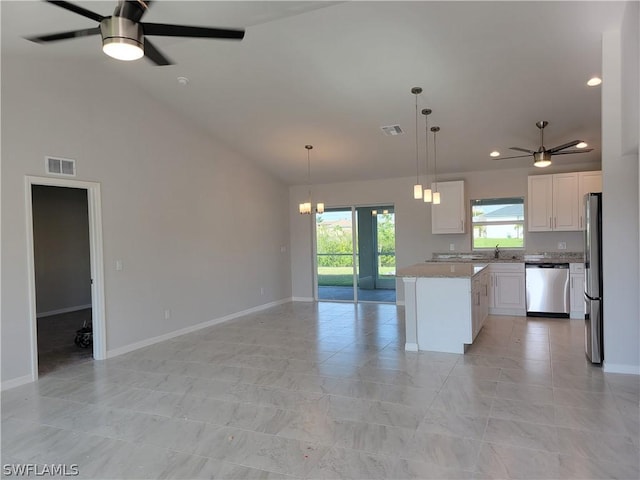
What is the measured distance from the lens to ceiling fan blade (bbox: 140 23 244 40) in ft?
7.77

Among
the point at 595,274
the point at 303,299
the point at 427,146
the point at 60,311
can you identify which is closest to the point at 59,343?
the point at 60,311

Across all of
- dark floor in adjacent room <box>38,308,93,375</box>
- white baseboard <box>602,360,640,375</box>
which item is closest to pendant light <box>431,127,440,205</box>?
white baseboard <box>602,360,640,375</box>

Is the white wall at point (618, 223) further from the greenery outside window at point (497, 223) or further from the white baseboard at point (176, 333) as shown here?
the white baseboard at point (176, 333)

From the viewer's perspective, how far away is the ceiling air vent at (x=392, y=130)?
5.99 meters

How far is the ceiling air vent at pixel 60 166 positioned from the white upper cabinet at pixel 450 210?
554 cm

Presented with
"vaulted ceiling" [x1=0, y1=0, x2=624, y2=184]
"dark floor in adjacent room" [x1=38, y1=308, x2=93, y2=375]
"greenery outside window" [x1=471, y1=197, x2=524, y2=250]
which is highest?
"vaulted ceiling" [x1=0, y1=0, x2=624, y2=184]

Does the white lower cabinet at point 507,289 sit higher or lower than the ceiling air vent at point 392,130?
lower

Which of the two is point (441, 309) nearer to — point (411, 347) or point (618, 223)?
point (411, 347)

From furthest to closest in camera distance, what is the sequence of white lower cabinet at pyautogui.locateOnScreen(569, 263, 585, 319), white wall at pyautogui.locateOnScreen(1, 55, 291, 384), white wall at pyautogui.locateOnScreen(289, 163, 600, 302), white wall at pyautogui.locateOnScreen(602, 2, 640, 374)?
white wall at pyautogui.locateOnScreen(289, 163, 600, 302) → white lower cabinet at pyautogui.locateOnScreen(569, 263, 585, 319) → white wall at pyautogui.locateOnScreen(1, 55, 291, 384) → white wall at pyautogui.locateOnScreen(602, 2, 640, 374)

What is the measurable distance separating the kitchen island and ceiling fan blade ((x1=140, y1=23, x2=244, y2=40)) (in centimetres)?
335

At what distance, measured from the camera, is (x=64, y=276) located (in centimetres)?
812

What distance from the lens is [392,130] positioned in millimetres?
6098

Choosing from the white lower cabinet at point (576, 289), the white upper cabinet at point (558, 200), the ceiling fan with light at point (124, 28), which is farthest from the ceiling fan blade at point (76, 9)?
the white lower cabinet at point (576, 289)

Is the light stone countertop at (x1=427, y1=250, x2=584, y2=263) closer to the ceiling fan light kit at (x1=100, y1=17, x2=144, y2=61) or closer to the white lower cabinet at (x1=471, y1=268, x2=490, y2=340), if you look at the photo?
the white lower cabinet at (x1=471, y1=268, x2=490, y2=340)
